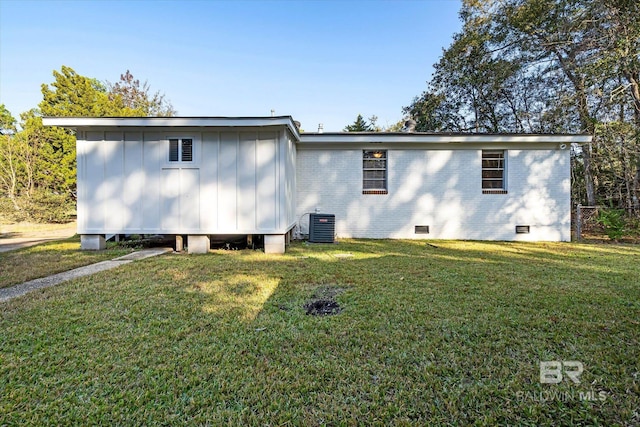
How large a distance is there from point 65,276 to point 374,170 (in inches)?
294

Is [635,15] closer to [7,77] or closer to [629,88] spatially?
[629,88]

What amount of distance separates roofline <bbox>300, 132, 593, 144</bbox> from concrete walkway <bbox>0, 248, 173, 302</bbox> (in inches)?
197

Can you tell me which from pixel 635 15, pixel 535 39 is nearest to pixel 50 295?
pixel 635 15

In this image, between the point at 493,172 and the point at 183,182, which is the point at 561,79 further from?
the point at 183,182

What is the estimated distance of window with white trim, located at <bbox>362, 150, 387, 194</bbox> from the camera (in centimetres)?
903

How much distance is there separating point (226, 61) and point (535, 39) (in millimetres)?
14162

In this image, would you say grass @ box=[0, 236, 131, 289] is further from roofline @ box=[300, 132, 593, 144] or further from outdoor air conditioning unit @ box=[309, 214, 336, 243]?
roofline @ box=[300, 132, 593, 144]

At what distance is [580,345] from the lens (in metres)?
2.37

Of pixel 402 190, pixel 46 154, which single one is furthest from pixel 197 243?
pixel 46 154

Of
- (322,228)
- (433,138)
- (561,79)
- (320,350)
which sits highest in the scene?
(561,79)

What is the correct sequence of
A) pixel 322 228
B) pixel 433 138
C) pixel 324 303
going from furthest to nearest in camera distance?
1. pixel 433 138
2. pixel 322 228
3. pixel 324 303

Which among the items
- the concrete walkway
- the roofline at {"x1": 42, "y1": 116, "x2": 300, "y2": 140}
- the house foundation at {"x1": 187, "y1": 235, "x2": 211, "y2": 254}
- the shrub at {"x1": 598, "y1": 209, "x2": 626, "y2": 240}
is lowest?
the concrete walkway

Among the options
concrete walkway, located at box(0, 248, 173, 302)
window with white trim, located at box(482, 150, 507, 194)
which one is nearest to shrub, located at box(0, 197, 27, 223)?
concrete walkway, located at box(0, 248, 173, 302)

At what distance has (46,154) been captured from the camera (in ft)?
45.1
